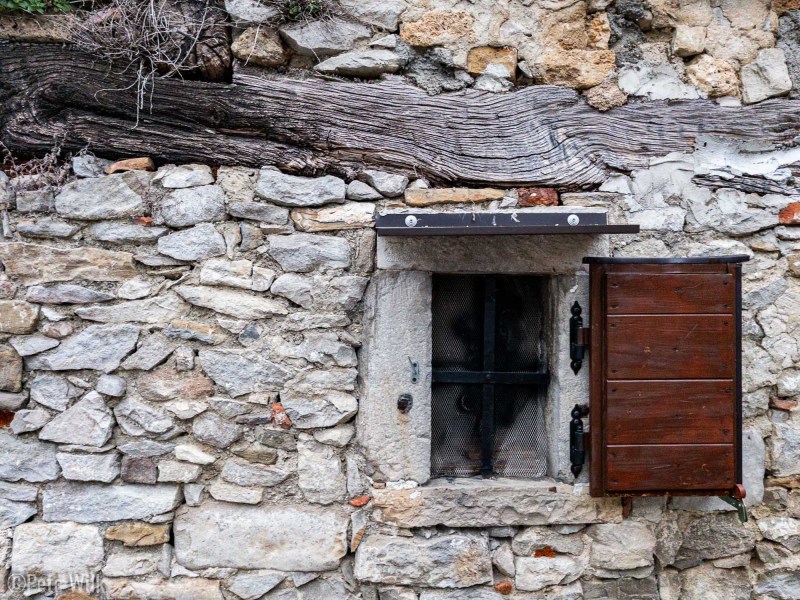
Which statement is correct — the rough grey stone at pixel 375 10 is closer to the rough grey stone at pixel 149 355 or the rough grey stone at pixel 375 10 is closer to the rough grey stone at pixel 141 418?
the rough grey stone at pixel 149 355

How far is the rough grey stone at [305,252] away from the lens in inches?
90.7

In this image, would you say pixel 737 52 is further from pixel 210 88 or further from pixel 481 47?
pixel 210 88

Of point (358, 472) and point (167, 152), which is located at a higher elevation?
point (167, 152)

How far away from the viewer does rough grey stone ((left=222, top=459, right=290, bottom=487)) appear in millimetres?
2297

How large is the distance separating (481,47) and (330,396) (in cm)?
151

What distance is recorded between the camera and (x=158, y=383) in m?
2.29

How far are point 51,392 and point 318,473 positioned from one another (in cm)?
105

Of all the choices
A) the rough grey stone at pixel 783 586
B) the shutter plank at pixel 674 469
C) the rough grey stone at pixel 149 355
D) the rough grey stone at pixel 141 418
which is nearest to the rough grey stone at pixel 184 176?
the rough grey stone at pixel 149 355

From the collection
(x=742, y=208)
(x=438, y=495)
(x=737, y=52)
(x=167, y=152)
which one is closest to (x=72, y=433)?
(x=167, y=152)

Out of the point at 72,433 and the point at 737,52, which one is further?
the point at 737,52

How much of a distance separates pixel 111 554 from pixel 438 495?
49.9 inches

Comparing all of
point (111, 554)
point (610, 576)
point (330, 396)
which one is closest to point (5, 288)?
point (111, 554)

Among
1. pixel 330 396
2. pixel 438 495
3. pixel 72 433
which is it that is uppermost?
pixel 330 396

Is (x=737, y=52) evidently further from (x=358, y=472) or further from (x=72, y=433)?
(x=72, y=433)
